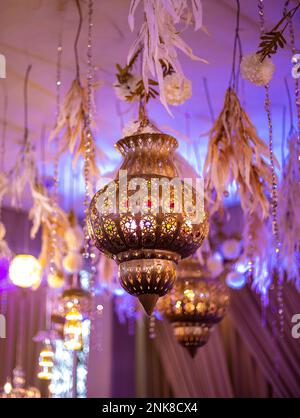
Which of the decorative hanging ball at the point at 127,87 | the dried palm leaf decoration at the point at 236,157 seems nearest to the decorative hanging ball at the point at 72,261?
the dried palm leaf decoration at the point at 236,157

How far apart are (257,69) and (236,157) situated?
714 millimetres

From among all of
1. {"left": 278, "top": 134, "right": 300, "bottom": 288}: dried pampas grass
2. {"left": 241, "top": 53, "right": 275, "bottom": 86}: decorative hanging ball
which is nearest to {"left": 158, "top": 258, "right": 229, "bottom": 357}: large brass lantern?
{"left": 278, "top": 134, "right": 300, "bottom": 288}: dried pampas grass

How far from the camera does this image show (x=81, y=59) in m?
4.73

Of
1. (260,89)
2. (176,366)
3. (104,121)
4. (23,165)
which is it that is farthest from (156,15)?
(176,366)

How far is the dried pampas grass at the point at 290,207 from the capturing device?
203 inches

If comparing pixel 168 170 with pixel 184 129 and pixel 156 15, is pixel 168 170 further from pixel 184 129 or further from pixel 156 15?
pixel 184 129

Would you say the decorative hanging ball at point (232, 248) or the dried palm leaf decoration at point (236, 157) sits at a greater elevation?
the decorative hanging ball at point (232, 248)

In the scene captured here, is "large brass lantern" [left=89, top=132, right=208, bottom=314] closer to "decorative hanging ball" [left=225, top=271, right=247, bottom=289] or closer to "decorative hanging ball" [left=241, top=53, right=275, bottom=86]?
"decorative hanging ball" [left=241, top=53, right=275, bottom=86]

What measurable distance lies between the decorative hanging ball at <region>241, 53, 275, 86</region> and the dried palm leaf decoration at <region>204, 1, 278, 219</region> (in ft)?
1.72

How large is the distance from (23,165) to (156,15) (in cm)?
332

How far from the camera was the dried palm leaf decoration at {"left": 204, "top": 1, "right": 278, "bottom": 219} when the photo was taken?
402cm

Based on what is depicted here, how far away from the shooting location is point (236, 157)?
4078 mm

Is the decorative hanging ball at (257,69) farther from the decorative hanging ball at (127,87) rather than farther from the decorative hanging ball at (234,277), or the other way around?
the decorative hanging ball at (234,277)

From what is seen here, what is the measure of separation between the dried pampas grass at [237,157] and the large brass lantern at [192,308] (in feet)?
2.63
